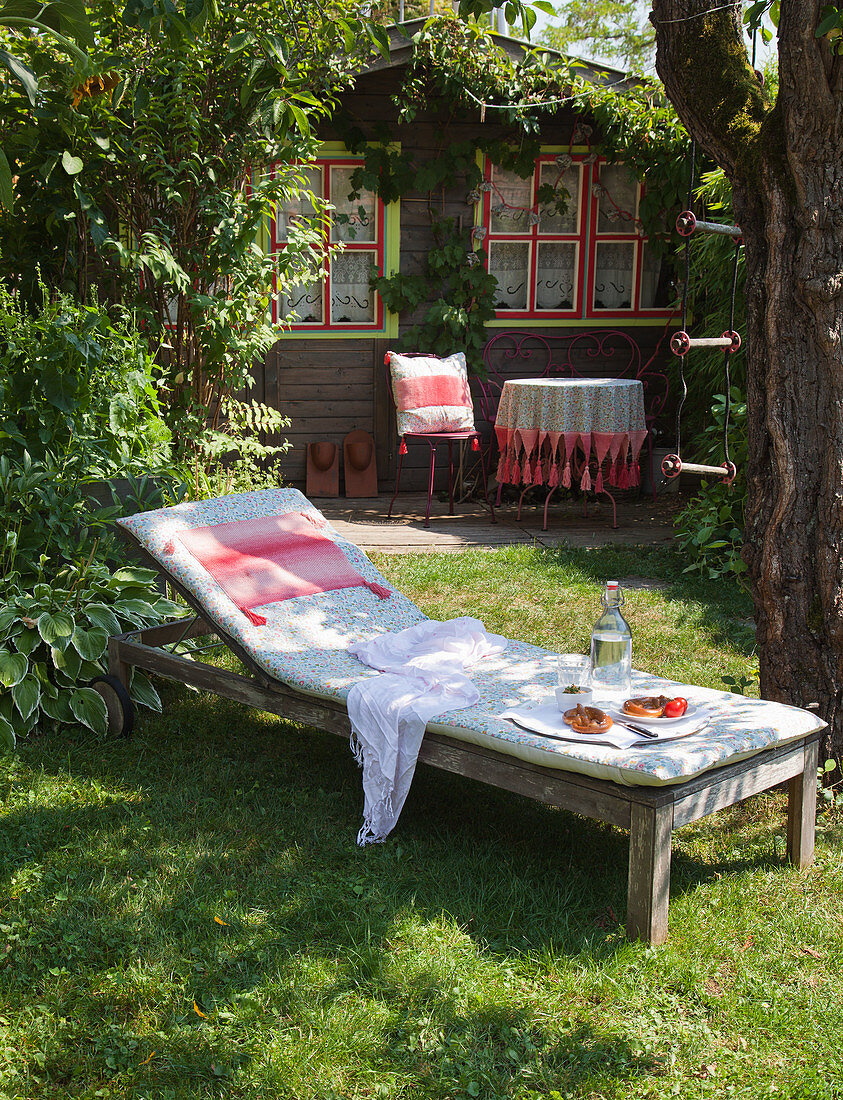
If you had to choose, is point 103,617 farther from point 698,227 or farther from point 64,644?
point 698,227

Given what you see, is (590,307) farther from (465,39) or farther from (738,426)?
(738,426)

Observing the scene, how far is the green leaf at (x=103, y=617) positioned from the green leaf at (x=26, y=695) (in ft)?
1.03

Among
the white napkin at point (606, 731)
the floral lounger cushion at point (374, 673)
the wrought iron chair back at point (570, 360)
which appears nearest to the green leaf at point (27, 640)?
the floral lounger cushion at point (374, 673)

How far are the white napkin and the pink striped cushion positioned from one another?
4.61 m

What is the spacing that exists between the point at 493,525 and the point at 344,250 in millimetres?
2594

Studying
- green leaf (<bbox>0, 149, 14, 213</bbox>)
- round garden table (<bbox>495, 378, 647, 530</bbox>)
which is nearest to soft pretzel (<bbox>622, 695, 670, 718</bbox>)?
green leaf (<bbox>0, 149, 14, 213</bbox>)

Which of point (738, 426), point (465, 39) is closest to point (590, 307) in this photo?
point (465, 39)

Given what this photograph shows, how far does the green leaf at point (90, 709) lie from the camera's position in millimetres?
3596

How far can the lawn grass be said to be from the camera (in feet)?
6.64

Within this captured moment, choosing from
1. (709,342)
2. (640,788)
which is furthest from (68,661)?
(709,342)

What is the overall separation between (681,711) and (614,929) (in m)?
0.57

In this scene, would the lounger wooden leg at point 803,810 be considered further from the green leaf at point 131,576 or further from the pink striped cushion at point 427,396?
the pink striped cushion at point 427,396

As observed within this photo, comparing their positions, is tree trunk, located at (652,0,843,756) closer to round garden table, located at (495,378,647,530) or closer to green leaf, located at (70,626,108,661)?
green leaf, located at (70,626,108,661)

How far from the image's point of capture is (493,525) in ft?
23.4
